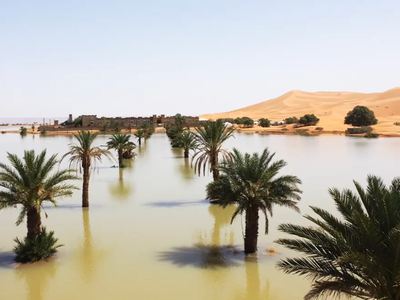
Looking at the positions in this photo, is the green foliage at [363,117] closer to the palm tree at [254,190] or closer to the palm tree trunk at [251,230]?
the palm tree at [254,190]

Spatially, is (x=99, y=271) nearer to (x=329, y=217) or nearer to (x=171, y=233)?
(x=171, y=233)

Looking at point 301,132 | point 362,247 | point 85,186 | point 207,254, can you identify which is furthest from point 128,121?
point 362,247

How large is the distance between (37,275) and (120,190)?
44.6 feet

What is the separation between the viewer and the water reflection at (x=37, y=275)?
10.8 metres

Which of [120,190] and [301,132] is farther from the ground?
[301,132]

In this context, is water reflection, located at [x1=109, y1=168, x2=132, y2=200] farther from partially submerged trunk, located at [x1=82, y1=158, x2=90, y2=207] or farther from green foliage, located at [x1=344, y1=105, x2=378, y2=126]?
green foliage, located at [x1=344, y1=105, x2=378, y2=126]

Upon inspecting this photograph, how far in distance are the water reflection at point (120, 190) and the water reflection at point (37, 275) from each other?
10.5m

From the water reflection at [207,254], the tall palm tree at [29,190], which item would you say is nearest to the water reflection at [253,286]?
the water reflection at [207,254]

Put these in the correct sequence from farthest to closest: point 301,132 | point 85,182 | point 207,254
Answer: point 301,132 < point 85,182 < point 207,254

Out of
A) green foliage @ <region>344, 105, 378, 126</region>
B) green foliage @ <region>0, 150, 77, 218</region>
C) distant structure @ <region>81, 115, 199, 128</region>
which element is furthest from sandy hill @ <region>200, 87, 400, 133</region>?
green foliage @ <region>0, 150, 77, 218</region>

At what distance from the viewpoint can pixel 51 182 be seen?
1319 cm

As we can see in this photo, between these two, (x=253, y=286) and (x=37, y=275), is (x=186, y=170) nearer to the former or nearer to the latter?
(x=37, y=275)

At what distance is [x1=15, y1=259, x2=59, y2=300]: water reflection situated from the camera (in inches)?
424

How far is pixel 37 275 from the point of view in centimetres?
1180
